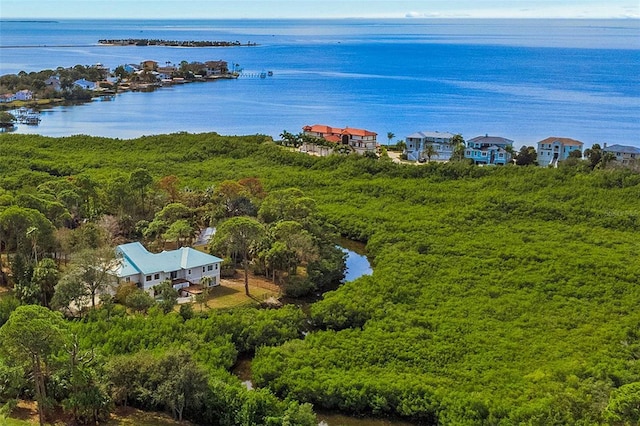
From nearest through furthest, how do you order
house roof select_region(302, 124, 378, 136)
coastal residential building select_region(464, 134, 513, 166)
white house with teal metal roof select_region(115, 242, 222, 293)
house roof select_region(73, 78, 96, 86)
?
white house with teal metal roof select_region(115, 242, 222, 293) → coastal residential building select_region(464, 134, 513, 166) → house roof select_region(302, 124, 378, 136) → house roof select_region(73, 78, 96, 86)

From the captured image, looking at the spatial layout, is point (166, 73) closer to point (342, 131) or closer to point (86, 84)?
point (86, 84)

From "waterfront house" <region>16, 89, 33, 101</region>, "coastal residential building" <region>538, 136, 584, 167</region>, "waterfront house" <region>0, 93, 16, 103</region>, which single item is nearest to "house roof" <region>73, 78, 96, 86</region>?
"waterfront house" <region>16, 89, 33, 101</region>

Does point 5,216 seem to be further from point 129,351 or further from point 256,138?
point 256,138

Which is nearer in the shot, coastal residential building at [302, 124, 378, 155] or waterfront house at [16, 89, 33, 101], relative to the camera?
coastal residential building at [302, 124, 378, 155]

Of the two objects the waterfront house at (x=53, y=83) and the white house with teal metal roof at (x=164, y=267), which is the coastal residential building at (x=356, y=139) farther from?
the waterfront house at (x=53, y=83)

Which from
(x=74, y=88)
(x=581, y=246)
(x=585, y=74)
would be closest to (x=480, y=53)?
(x=585, y=74)

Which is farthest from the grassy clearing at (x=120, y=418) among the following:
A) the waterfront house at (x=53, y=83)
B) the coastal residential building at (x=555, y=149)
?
the waterfront house at (x=53, y=83)

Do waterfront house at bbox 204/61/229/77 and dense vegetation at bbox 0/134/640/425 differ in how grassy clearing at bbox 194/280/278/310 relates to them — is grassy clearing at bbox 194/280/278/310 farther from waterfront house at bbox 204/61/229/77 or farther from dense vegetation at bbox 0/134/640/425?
waterfront house at bbox 204/61/229/77
